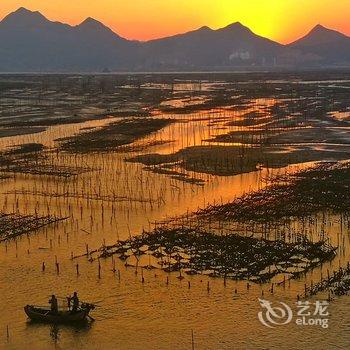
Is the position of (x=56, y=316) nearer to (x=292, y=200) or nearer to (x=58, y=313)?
(x=58, y=313)

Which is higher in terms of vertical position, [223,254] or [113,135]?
[113,135]

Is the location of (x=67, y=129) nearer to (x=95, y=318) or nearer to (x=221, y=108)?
(x=221, y=108)

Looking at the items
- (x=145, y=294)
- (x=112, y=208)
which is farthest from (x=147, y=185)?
(x=145, y=294)

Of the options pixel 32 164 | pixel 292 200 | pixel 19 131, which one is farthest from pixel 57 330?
pixel 19 131

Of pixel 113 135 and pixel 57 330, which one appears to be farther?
pixel 113 135

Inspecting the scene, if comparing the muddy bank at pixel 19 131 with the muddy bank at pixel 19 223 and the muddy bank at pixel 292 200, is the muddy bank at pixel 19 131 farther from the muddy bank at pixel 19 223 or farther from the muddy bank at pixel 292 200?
the muddy bank at pixel 292 200

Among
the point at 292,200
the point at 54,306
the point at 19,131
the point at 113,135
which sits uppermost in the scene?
the point at 19,131

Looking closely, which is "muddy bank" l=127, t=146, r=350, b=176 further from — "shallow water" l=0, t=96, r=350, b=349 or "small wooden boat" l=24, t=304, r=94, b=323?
"small wooden boat" l=24, t=304, r=94, b=323
